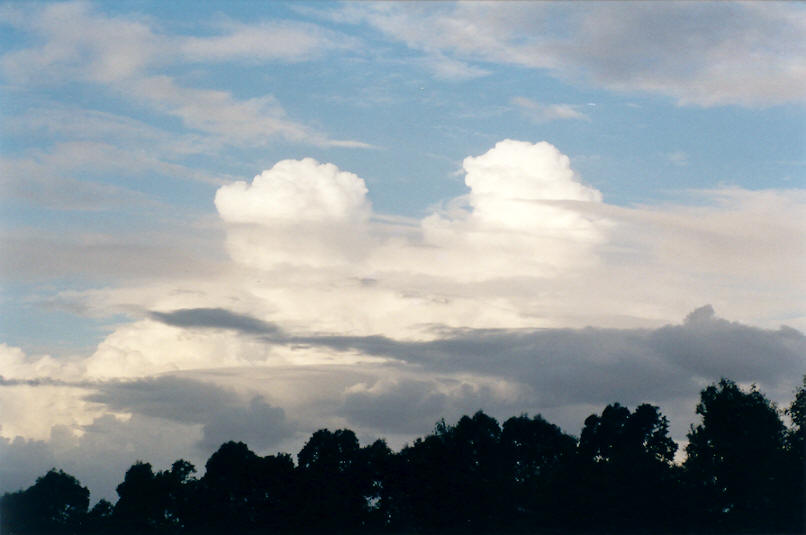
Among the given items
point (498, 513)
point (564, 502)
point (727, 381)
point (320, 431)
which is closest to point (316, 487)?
point (320, 431)

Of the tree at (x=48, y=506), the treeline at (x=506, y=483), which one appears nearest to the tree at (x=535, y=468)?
the treeline at (x=506, y=483)

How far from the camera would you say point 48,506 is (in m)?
171

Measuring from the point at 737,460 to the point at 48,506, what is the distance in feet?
415

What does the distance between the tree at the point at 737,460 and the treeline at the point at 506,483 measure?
0.57ft

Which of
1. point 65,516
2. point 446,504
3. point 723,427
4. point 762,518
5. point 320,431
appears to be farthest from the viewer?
point 65,516

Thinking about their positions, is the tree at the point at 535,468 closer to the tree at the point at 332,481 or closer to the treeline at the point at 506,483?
the treeline at the point at 506,483

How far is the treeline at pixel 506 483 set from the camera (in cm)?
12219

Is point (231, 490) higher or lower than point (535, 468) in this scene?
lower

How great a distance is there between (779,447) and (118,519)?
109 metres

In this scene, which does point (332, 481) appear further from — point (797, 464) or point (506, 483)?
point (797, 464)

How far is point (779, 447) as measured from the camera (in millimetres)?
122062

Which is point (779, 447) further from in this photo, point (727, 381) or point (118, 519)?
point (118, 519)

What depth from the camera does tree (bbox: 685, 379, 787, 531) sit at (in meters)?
118

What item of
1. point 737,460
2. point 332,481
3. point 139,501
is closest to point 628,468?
point 737,460
